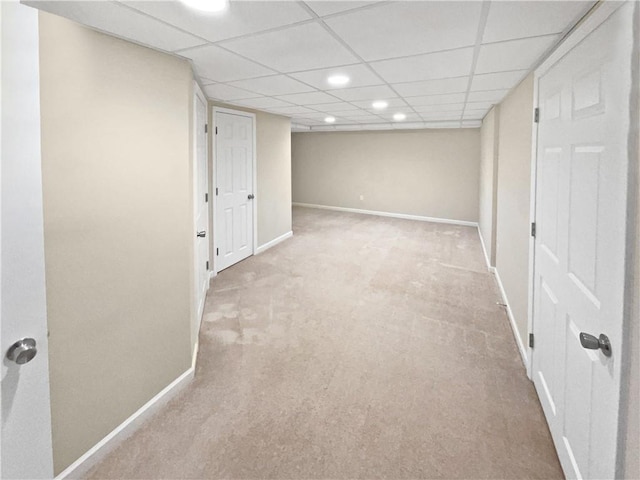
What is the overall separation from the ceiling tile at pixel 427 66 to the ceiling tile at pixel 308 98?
1.07 meters

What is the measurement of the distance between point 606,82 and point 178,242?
7.58ft

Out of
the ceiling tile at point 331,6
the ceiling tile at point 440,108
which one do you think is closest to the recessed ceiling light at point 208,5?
the ceiling tile at point 331,6

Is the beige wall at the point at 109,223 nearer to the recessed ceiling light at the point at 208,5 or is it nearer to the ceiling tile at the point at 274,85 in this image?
the recessed ceiling light at the point at 208,5

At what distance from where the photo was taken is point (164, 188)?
2252mm

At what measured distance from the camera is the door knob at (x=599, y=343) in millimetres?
1262

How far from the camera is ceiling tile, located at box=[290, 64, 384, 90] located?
2.86 m

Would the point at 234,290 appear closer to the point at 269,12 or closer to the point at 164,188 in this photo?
the point at 164,188

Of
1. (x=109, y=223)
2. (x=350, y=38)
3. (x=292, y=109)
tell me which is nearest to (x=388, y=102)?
(x=292, y=109)

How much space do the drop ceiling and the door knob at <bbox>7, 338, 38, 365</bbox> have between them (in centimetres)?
143

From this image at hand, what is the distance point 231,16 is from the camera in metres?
1.79

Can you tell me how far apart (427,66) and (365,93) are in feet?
4.26

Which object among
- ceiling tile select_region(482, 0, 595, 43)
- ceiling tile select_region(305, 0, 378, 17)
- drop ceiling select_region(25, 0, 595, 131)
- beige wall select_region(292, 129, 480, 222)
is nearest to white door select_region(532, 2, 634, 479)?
ceiling tile select_region(482, 0, 595, 43)

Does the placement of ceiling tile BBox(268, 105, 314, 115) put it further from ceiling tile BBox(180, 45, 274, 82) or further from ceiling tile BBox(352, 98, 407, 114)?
ceiling tile BBox(180, 45, 274, 82)

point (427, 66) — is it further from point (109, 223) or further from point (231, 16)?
point (109, 223)
